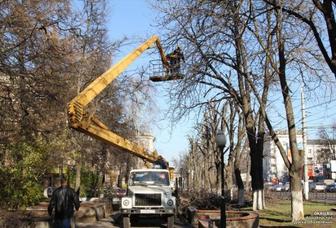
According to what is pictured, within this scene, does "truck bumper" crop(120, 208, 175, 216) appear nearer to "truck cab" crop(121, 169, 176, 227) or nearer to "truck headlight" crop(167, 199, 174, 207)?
"truck cab" crop(121, 169, 176, 227)

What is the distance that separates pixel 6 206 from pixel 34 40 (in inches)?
343

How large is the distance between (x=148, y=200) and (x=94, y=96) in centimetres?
579

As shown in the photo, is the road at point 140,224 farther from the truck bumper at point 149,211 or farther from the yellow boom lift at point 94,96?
the yellow boom lift at point 94,96

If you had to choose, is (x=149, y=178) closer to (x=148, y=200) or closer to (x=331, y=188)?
(x=148, y=200)

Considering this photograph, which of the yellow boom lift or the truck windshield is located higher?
the yellow boom lift

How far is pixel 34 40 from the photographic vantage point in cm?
1423

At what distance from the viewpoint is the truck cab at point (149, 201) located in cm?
2270

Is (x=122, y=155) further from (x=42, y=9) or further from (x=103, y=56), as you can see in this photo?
(x=42, y=9)

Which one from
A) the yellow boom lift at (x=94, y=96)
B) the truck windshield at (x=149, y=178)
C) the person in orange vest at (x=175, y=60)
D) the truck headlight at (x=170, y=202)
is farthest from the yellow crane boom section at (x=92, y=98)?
the truck headlight at (x=170, y=202)

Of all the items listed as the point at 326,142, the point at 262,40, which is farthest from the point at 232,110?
the point at 326,142

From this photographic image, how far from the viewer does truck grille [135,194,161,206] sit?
23141mm

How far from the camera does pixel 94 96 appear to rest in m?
20.2

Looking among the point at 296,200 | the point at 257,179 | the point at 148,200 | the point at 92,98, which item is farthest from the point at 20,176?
the point at 257,179

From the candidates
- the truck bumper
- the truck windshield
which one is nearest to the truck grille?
the truck bumper
